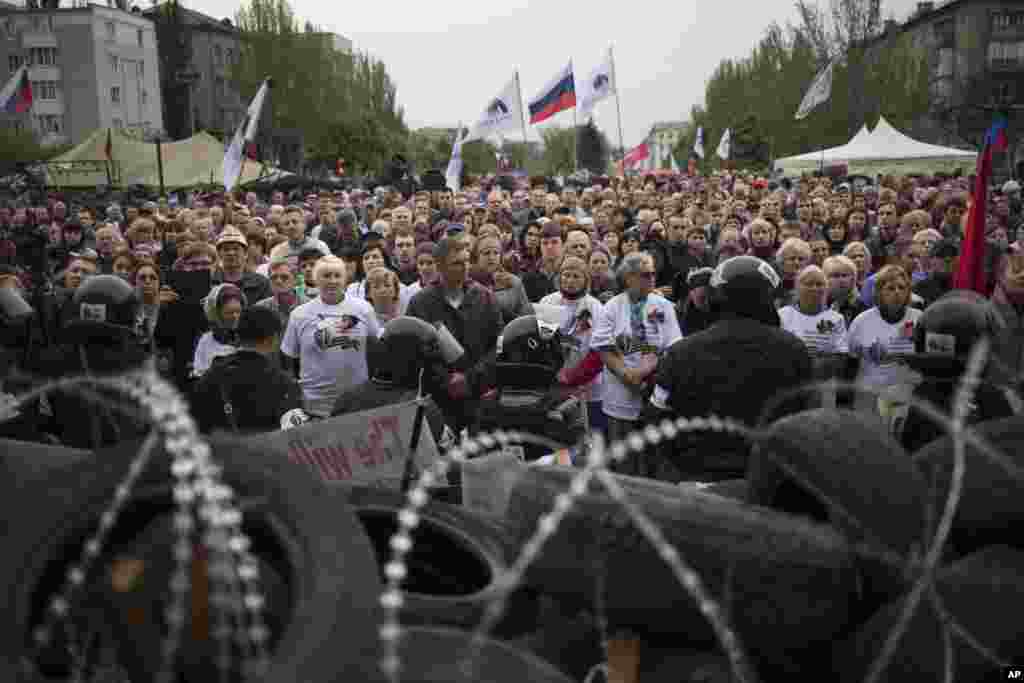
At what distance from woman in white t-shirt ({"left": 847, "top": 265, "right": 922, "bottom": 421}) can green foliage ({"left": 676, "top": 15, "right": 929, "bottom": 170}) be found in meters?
42.9

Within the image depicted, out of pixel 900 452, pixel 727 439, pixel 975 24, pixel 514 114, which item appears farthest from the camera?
pixel 975 24

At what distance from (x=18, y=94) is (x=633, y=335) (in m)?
20.1

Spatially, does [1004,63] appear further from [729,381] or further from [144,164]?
[729,381]

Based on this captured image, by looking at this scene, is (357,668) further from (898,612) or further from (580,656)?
(898,612)

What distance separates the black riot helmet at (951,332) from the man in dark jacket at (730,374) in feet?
2.04

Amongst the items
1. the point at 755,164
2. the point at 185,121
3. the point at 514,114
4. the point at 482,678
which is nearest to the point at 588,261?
the point at 482,678

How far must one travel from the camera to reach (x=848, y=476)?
3260 millimetres

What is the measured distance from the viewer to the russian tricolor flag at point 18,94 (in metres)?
23.1

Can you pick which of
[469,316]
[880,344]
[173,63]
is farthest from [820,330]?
[173,63]

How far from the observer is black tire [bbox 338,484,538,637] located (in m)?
3.82

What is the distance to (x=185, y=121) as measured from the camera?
92.1 m

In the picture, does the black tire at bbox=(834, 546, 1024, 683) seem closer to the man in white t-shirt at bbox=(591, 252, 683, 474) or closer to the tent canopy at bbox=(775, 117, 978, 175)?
the man in white t-shirt at bbox=(591, 252, 683, 474)

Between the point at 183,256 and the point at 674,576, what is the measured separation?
7271 mm

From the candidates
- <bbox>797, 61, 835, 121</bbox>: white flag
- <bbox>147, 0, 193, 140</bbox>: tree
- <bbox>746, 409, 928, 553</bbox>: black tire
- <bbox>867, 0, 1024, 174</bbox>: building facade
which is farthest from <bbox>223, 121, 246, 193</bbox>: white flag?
<bbox>147, 0, 193, 140</bbox>: tree
